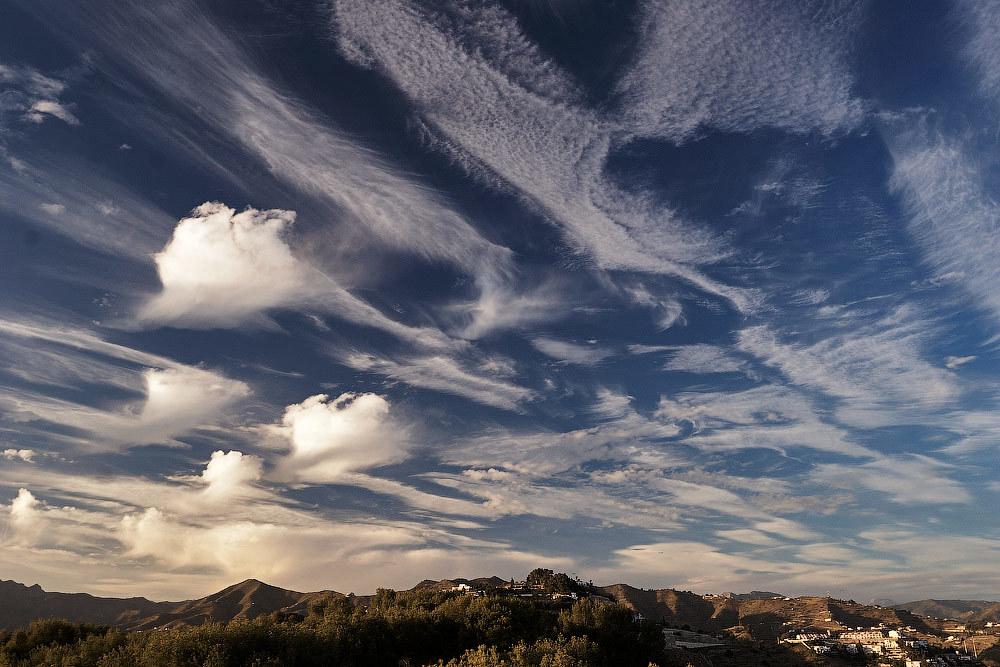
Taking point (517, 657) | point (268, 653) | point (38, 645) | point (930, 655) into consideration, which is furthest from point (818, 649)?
point (38, 645)

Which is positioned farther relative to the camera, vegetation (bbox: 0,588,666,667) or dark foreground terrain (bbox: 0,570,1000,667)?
dark foreground terrain (bbox: 0,570,1000,667)

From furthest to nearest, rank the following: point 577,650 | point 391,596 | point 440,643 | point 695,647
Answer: point 695,647
point 391,596
point 440,643
point 577,650

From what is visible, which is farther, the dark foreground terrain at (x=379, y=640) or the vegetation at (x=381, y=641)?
the dark foreground terrain at (x=379, y=640)

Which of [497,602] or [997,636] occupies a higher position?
[497,602]

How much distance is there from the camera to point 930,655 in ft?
354

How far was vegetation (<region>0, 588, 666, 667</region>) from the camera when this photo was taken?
33.8 metres

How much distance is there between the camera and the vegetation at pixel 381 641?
3378cm

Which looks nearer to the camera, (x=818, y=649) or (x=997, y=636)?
(x=818, y=649)

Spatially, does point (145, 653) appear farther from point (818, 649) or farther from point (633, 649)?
point (818, 649)

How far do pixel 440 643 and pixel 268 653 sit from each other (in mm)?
18857

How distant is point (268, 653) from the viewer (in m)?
35.2

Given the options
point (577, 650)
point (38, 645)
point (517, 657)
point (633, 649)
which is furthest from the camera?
point (633, 649)

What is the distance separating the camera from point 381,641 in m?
46.8

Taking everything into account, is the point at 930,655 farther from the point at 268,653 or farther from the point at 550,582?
the point at 268,653
